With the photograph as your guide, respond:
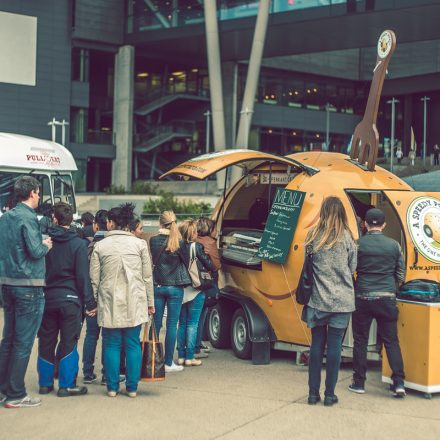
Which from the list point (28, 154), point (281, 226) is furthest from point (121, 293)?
point (28, 154)

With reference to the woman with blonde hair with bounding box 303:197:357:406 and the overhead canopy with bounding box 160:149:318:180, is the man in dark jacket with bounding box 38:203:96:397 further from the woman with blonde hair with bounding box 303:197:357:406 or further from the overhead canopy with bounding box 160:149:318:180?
the overhead canopy with bounding box 160:149:318:180

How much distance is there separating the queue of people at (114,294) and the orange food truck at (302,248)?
13.0 inches

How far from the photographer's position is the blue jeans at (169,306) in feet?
28.9

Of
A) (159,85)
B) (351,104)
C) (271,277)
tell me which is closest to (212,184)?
(159,85)

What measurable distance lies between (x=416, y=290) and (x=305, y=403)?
1.70m

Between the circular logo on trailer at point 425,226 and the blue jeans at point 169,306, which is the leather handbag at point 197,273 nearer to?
the blue jeans at point 169,306

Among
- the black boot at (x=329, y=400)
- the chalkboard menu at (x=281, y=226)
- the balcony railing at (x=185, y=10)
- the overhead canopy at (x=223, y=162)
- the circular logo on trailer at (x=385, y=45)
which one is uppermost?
the balcony railing at (x=185, y=10)

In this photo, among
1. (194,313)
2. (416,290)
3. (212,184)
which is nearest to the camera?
(416,290)

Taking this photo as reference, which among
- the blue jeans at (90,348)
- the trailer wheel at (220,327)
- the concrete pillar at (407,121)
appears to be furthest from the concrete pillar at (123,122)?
the blue jeans at (90,348)

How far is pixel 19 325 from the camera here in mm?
7027

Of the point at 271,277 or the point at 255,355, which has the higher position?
the point at 271,277

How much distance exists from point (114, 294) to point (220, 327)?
3300 mm

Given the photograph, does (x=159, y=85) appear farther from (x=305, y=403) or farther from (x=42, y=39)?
(x=305, y=403)

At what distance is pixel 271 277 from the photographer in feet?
31.5
